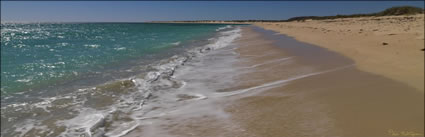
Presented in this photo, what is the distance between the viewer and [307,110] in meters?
5.45

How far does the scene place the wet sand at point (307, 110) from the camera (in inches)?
175

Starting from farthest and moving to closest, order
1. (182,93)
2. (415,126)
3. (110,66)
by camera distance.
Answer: (110,66) < (182,93) < (415,126)

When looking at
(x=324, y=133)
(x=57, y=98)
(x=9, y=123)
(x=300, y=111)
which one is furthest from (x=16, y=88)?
(x=324, y=133)

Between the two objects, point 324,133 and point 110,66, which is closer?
point 324,133

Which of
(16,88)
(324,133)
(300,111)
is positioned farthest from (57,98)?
(324,133)

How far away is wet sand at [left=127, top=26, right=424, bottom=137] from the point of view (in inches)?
175

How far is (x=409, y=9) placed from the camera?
152 ft

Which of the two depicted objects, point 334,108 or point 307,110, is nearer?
point 334,108

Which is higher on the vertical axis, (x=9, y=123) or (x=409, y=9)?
(x=409, y=9)

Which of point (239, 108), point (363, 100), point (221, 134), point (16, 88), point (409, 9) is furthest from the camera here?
point (409, 9)

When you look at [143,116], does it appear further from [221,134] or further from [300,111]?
[300,111]

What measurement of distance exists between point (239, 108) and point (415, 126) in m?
2.75

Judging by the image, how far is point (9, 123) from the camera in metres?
6.63

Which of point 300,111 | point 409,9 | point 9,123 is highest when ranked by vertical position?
point 409,9
